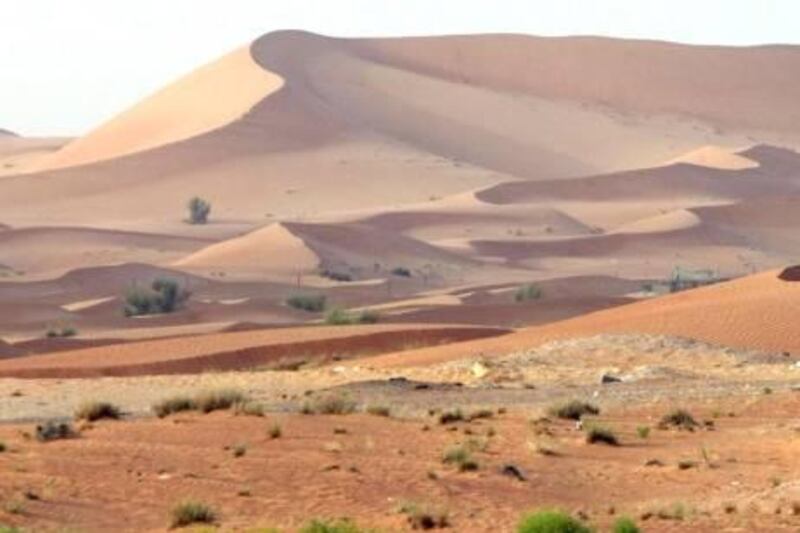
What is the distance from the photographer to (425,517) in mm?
18188

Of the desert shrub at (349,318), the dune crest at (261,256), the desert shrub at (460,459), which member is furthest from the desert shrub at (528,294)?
the desert shrub at (460,459)

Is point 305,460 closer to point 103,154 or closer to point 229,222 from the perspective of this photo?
point 229,222

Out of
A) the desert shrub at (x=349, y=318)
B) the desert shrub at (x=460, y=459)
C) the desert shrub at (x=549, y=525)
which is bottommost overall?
the desert shrub at (x=460, y=459)

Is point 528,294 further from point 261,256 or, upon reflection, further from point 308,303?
point 261,256

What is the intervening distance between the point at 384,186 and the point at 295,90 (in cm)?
2149

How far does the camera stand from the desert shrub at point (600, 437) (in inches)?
997

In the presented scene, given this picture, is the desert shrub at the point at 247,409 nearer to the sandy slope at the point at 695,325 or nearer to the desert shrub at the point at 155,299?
the sandy slope at the point at 695,325

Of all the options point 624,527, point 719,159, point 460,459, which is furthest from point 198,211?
point 624,527

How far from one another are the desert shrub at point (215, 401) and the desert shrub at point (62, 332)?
2324 cm

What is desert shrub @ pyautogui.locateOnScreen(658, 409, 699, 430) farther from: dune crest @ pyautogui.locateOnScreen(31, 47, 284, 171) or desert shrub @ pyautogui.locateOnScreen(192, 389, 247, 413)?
dune crest @ pyautogui.locateOnScreen(31, 47, 284, 171)

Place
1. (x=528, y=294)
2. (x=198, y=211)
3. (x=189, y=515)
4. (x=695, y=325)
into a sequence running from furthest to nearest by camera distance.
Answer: (x=198, y=211)
(x=528, y=294)
(x=695, y=325)
(x=189, y=515)

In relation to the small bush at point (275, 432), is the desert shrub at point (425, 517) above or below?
below

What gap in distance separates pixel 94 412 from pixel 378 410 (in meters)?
3.44

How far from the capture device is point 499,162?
13150cm
